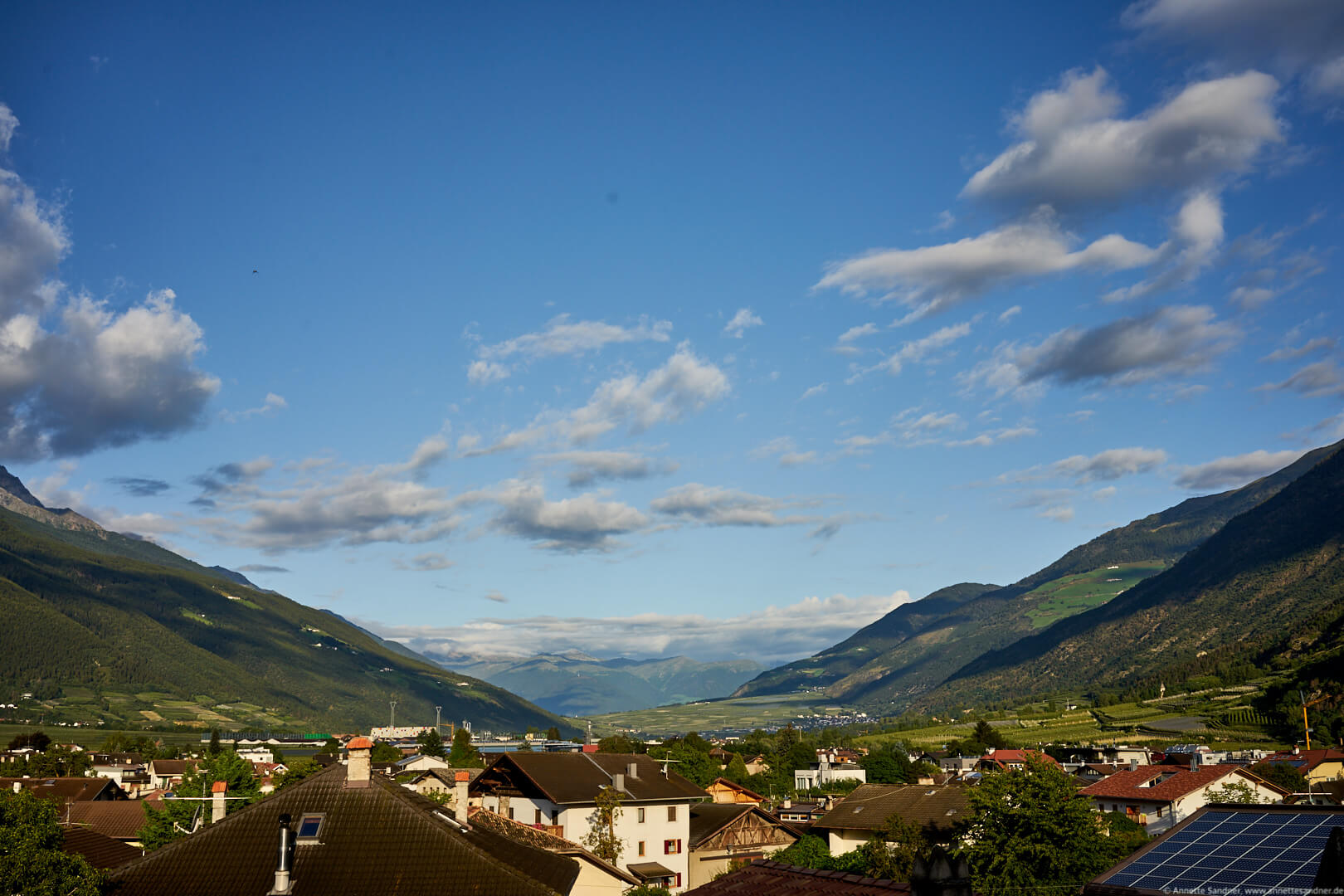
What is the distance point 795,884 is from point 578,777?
1864 inches

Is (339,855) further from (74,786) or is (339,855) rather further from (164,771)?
(164,771)

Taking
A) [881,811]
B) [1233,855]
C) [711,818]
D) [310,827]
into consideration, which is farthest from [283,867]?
[881,811]

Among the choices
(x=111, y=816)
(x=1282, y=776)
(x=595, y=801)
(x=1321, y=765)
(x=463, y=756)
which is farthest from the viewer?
(x=463, y=756)

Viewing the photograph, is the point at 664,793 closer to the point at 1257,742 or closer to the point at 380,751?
the point at 380,751

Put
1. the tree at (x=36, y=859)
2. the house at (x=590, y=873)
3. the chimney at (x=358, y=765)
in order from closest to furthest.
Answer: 1. the tree at (x=36, y=859)
2. the chimney at (x=358, y=765)
3. the house at (x=590, y=873)

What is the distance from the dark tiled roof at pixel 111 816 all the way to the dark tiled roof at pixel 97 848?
33051mm

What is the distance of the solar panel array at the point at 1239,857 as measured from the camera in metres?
21.3

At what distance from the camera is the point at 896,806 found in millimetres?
81875

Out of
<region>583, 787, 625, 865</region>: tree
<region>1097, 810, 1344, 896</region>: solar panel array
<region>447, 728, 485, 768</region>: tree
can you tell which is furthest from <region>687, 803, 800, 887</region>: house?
<region>1097, 810, 1344, 896</region>: solar panel array

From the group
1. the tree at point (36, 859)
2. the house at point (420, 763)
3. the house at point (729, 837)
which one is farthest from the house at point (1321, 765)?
the tree at point (36, 859)

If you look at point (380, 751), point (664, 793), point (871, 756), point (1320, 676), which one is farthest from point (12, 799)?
point (1320, 676)

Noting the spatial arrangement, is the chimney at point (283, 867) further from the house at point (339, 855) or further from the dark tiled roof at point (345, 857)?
the dark tiled roof at point (345, 857)

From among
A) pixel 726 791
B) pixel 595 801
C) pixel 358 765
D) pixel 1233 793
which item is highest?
pixel 358 765

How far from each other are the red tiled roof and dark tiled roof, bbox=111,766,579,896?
210ft
